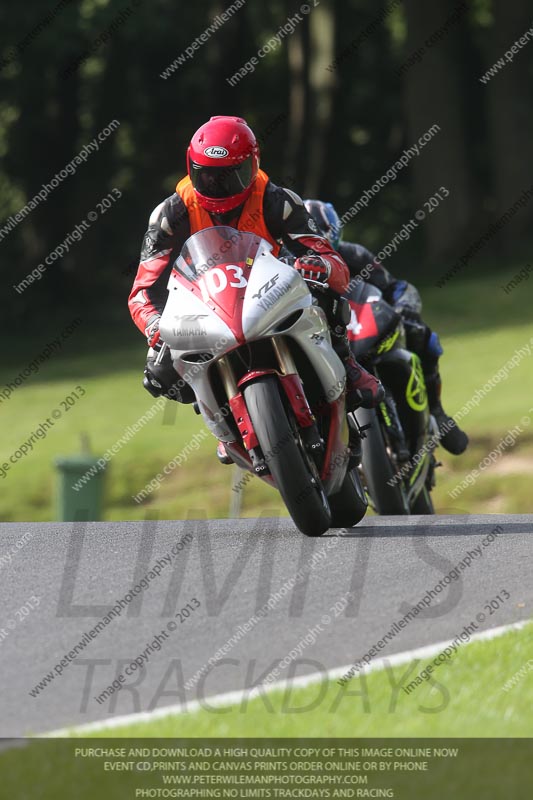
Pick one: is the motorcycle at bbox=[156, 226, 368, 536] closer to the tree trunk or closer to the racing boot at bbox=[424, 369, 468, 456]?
the racing boot at bbox=[424, 369, 468, 456]

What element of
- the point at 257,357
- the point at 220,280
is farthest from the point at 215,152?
the point at 257,357

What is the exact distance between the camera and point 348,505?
781 cm

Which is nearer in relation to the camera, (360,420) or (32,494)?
(360,420)

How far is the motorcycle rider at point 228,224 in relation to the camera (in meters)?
7.12

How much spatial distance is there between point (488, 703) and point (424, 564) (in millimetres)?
1936

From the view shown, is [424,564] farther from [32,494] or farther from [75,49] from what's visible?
[75,49]

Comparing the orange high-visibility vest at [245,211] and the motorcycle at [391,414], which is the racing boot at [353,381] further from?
the motorcycle at [391,414]

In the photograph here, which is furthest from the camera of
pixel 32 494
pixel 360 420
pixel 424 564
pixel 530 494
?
pixel 32 494

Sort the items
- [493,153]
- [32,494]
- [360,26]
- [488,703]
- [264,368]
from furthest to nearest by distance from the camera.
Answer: [360,26] → [493,153] → [32,494] → [264,368] → [488,703]

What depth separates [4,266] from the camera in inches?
1395

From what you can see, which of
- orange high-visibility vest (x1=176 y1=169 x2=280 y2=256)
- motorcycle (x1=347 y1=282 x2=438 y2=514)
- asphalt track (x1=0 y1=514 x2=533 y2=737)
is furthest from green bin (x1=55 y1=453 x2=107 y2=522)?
orange high-visibility vest (x1=176 y1=169 x2=280 y2=256)

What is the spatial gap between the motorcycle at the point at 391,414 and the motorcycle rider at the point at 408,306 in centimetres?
19

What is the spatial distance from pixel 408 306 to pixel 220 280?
3.02 m
